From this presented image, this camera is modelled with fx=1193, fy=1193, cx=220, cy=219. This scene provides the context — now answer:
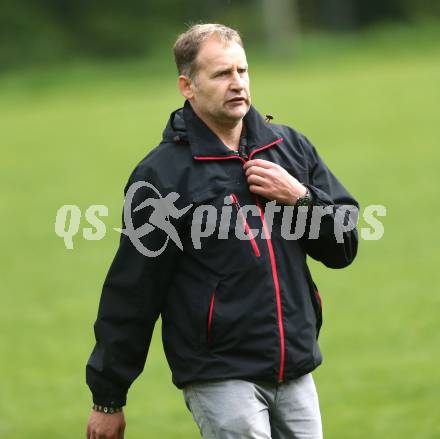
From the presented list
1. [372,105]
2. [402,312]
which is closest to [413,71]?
[372,105]

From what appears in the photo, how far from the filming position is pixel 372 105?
24.2 metres

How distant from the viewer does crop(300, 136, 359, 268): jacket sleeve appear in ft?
14.0

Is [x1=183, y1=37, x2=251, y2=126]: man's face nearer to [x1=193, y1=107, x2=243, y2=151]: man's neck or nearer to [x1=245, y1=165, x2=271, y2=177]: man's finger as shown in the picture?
[x1=193, y1=107, x2=243, y2=151]: man's neck

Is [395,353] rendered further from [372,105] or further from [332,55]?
[332,55]

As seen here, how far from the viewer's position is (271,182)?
13.5 feet

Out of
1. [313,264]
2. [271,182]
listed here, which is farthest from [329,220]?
[313,264]

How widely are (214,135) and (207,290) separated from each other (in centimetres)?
55

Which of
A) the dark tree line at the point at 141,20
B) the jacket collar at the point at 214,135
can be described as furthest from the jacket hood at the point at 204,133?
the dark tree line at the point at 141,20

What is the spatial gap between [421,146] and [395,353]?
428 inches

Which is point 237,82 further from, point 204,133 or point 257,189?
point 257,189

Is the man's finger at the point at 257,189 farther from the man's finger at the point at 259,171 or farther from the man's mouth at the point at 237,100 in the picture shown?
the man's mouth at the point at 237,100

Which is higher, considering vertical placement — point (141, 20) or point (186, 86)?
point (141, 20)

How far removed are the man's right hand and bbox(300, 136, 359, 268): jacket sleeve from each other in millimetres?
919

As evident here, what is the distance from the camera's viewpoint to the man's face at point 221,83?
419 centimetres
